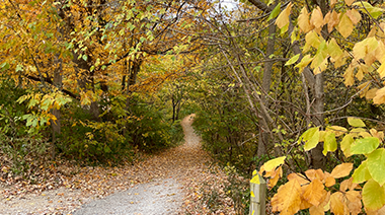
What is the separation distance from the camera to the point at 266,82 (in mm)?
5664

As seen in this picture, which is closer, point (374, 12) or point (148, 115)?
point (374, 12)

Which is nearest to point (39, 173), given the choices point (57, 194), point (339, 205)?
point (57, 194)

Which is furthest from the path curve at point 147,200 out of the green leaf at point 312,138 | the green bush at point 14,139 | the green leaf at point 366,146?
the green leaf at point 366,146

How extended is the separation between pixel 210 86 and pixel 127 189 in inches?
149

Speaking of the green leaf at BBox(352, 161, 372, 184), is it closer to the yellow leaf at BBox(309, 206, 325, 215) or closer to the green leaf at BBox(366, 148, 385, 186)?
the green leaf at BBox(366, 148, 385, 186)

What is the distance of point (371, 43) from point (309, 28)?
0.96 ft

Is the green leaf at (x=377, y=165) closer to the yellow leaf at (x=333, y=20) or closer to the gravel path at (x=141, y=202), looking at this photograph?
the yellow leaf at (x=333, y=20)

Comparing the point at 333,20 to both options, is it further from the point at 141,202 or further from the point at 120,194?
the point at 120,194

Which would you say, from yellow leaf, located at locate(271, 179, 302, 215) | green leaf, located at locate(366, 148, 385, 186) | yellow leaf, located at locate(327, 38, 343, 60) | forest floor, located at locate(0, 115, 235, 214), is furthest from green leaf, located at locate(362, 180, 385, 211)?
forest floor, located at locate(0, 115, 235, 214)

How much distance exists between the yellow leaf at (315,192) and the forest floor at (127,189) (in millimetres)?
3661

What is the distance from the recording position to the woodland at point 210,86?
1461mm

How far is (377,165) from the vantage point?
0.81m

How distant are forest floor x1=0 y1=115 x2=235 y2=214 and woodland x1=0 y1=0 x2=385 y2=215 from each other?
389mm

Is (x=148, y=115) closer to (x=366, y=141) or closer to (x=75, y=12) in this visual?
(x=75, y=12)
